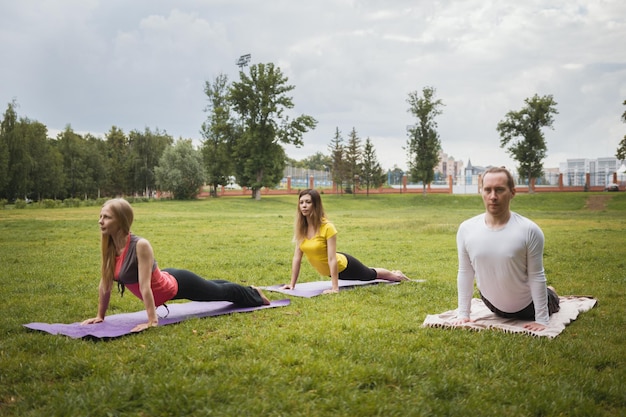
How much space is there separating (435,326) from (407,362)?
1.45 metres

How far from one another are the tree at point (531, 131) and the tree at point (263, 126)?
25.9 meters

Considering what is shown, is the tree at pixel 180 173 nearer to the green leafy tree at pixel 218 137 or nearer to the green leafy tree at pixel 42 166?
the green leafy tree at pixel 218 137

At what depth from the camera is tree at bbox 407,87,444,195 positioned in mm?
62562

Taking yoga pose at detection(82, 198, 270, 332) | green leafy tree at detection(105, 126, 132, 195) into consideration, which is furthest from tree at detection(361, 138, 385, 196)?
yoga pose at detection(82, 198, 270, 332)

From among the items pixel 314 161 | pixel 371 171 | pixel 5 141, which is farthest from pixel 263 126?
pixel 314 161

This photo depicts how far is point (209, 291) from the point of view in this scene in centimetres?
674

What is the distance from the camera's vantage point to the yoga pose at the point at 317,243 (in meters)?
8.44

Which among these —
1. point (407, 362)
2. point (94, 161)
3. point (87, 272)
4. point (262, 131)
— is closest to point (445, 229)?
point (87, 272)

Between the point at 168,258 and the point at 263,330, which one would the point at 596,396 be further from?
the point at 168,258

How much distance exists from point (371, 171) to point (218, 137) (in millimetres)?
19747

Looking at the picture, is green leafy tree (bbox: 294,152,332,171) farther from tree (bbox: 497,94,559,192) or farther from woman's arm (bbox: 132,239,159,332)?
woman's arm (bbox: 132,239,159,332)

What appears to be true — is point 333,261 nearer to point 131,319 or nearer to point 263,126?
point 131,319

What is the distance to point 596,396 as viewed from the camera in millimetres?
4102

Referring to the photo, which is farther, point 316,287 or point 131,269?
point 316,287
